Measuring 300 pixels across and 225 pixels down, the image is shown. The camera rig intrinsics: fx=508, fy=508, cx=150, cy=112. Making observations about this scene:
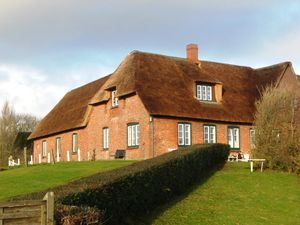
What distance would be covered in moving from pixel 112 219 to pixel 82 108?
3172cm

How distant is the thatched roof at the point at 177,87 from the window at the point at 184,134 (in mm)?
851

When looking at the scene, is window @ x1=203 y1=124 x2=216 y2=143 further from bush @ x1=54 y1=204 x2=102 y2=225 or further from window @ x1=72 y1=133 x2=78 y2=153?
bush @ x1=54 y1=204 x2=102 y2=225

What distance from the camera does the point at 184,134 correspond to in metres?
36.0

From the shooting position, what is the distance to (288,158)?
26062 millimetres

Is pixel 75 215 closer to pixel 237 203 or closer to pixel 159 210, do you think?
pixel 159 210

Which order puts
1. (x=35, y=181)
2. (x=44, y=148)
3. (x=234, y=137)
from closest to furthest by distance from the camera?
1. (x=35, y=181)
2. (x=234, y=137)
3. (x=44, y=148)

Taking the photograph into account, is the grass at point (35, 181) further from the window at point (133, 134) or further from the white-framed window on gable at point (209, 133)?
the white-framed window on gable at point (209, 133)

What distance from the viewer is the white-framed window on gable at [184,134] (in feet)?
117

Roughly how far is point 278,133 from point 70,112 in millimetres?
24687

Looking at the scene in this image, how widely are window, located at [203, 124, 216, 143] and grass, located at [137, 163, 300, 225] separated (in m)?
12.3

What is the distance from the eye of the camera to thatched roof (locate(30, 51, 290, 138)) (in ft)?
117

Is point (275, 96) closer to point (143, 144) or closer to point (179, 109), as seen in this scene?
point (179, 109)

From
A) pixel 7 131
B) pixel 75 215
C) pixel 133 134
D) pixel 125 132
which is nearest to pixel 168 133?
pixel 133 134

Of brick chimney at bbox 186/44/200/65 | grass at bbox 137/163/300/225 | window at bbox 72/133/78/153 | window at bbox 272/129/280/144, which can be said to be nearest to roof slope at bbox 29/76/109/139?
window at bbox 72/133/78/153
